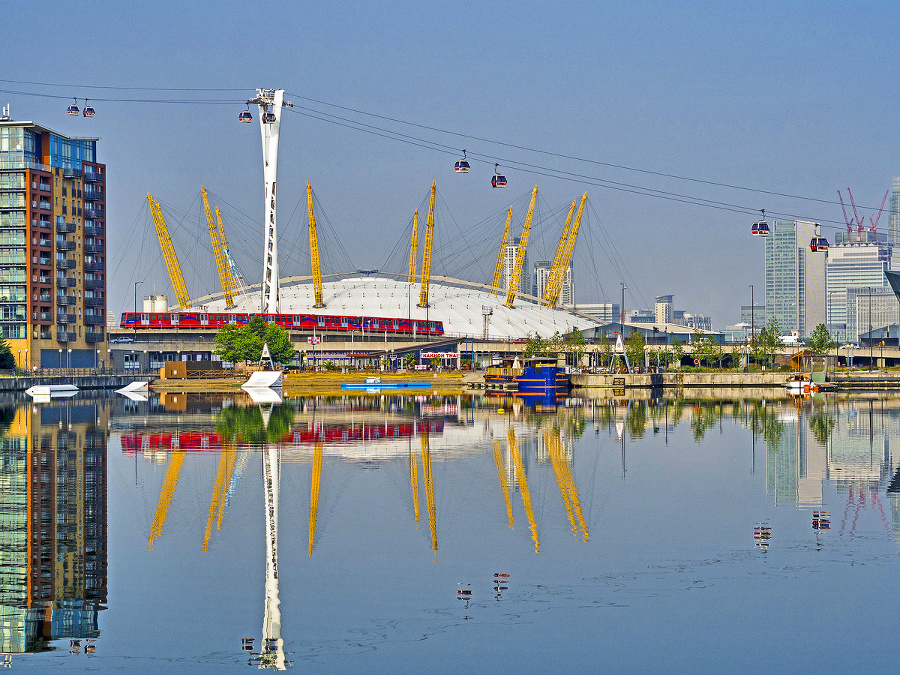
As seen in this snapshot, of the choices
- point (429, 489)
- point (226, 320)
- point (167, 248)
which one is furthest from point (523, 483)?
point (167, 248)

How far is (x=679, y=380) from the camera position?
138375mm

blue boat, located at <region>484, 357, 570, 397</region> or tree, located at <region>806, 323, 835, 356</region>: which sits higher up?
tree, located at <region>806, 323, 835, 356</region>

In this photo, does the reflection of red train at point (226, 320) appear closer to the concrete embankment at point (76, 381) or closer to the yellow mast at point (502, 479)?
the concrete embankment at point (76, 381)

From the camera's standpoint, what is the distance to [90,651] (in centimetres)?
1559

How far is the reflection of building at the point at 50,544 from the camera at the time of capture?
17028 mm

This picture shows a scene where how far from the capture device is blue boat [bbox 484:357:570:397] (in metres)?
107

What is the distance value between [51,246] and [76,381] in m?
25.7

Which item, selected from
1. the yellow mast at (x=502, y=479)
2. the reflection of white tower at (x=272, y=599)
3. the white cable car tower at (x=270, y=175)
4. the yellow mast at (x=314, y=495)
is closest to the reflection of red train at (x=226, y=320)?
the white cable car tower at (x=270, y=175)

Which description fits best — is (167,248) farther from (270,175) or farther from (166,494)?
(166,494)

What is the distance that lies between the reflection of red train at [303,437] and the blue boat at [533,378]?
155 ft

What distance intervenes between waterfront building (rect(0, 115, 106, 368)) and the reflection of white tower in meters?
118

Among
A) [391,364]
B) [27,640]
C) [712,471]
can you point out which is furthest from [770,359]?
[27,640]

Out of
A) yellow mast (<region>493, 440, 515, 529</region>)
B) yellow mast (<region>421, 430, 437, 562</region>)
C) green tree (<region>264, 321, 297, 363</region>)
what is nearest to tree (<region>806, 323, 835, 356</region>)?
green tree (<region>264, 321, 297, 363</region>)

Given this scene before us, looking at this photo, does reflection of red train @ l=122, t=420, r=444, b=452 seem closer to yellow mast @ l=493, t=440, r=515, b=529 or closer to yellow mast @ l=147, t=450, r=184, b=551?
yellow mast @ l=147, t=450, r=184, b=551
